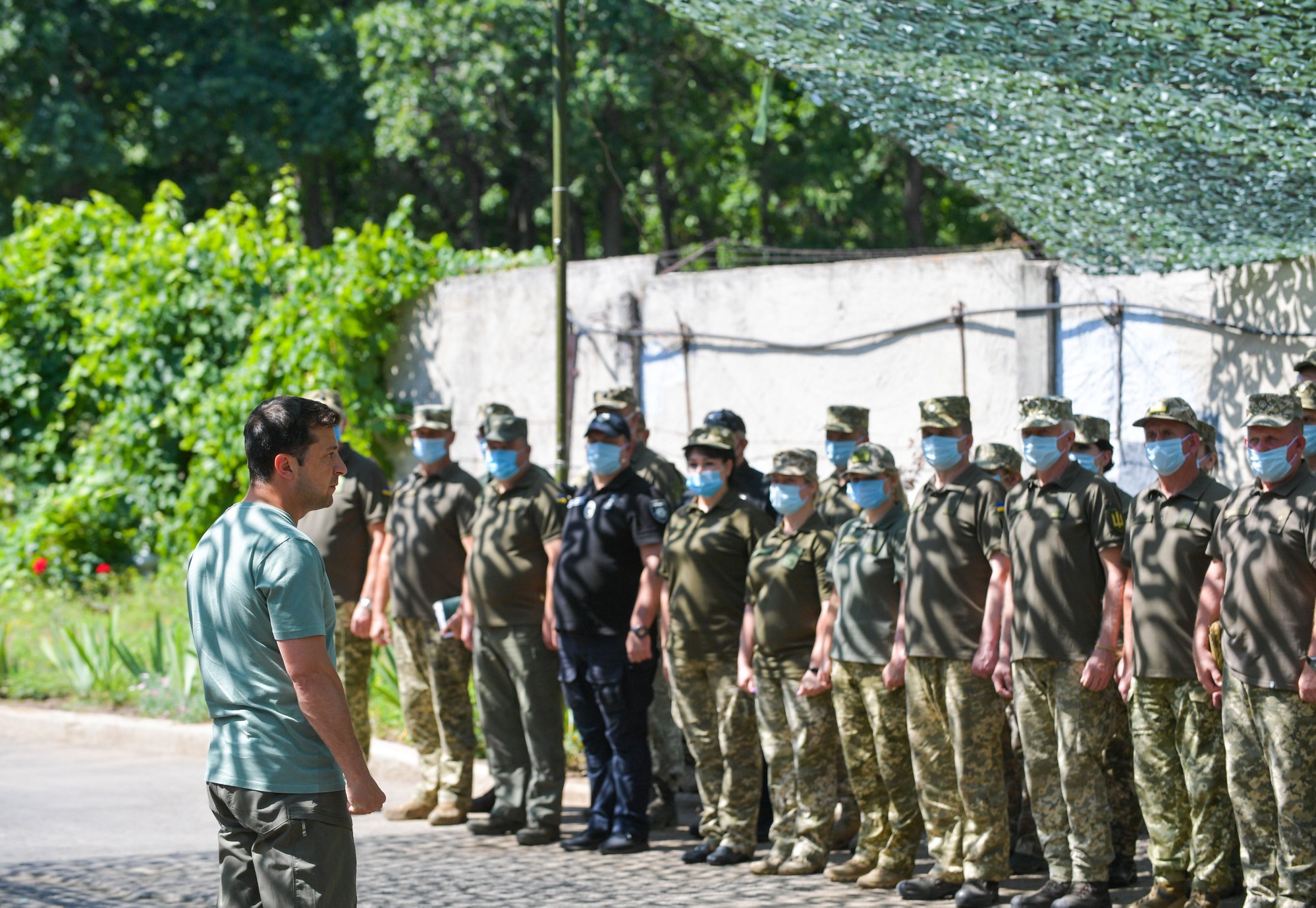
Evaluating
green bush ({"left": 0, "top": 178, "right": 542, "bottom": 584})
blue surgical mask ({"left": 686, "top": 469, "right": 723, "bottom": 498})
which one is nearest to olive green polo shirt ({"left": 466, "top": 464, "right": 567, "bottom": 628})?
blue surgical mask ({"left": 686, "top": 469, "right": 723, "bottom": 498})

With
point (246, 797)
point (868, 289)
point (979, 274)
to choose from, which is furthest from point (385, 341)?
point (246, 797)

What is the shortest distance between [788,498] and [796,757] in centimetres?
121

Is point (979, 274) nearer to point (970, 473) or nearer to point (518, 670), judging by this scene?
point (970, 473)

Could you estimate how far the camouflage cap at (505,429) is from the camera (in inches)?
326

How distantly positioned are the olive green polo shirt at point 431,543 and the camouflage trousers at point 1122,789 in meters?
3.52

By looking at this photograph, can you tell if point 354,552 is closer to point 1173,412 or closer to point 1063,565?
point 1063,565

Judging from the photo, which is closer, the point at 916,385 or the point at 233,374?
the point at 916,385

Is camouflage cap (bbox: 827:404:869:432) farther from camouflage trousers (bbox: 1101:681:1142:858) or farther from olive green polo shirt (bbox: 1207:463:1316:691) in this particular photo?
olive green polo shirt (bbox: 1207:463:1316:691)

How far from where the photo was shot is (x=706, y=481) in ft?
25.4

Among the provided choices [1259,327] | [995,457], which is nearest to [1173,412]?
[995,457]

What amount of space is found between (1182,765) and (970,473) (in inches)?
60.7

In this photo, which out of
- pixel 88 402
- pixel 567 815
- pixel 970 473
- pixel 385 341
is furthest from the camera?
pixel 88 402

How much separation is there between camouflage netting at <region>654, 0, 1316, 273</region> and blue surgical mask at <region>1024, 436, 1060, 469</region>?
5.97ft

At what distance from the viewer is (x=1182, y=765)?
251 inches
